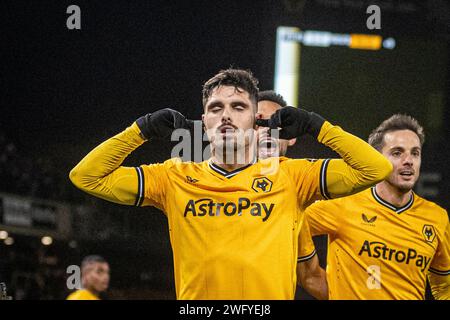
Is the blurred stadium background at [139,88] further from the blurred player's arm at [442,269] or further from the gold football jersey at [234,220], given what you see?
the gold football jersey at [234,220]

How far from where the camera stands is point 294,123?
2.68 meters

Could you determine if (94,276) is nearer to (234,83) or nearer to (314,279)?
(314,279)

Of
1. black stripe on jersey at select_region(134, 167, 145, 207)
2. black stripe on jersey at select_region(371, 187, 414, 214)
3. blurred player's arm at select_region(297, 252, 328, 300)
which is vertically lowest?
blurred player's arm at select_region(297, 252, 328, 300)

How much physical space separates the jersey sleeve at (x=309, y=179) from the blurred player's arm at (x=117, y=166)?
19.6 inches

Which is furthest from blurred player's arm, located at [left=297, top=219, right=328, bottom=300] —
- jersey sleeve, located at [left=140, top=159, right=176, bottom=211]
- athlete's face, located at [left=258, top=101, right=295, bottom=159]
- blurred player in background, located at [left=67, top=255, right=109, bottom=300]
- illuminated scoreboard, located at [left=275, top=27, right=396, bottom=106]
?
blurred player in background, located at [left=67, top=255, right=109, bottom=300]

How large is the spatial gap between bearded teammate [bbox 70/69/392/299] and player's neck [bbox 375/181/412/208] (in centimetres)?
95

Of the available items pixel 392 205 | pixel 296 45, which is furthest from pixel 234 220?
pixel 296 45

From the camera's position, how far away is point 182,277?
2.58 metres

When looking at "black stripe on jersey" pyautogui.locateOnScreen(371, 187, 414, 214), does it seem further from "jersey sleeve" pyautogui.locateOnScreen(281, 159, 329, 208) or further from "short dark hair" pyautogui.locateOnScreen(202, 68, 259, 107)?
"short dark hair" pyautogui.locateOnScreen(202, 68, 259, 107)

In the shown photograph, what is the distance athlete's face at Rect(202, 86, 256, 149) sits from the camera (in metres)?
2.64

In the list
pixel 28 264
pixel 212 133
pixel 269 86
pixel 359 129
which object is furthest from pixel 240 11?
pixel 28 264

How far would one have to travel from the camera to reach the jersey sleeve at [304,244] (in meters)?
3.37

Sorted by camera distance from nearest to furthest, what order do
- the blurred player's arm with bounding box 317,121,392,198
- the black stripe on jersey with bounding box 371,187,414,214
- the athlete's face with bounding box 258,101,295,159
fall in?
1. the blurred player's arm with bounding box 317,121,392,198
2. the athlete's face with bounding box 258,101,295,159
3. the black stripe on jersey with bounding box 371,187,414,214

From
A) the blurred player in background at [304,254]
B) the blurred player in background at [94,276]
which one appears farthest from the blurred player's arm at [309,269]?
the blurred player in background at [94,276]
